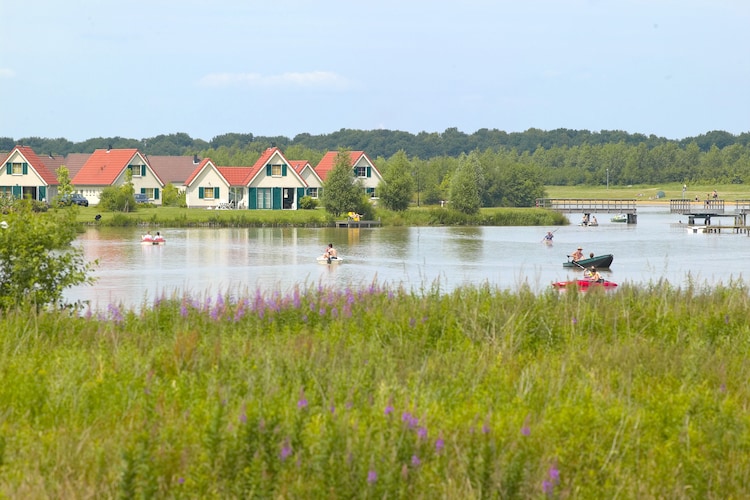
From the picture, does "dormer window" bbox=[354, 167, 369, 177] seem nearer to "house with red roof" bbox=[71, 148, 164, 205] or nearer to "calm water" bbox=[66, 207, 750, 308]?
"calm water" bbox=[66, 207, 750, 308]

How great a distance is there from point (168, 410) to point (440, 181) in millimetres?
123545

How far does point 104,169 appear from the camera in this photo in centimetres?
9600

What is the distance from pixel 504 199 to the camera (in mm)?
115750

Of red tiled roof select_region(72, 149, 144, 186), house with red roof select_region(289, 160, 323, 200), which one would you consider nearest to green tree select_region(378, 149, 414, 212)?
house with red roof select_region(289, 160, 323, 200)

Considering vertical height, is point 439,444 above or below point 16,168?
below

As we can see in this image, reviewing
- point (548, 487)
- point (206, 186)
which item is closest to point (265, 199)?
point (206, 186)

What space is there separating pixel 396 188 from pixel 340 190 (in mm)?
8367

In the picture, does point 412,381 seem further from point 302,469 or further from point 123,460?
point 123,460

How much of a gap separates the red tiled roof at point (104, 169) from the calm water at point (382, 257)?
82.9 ft

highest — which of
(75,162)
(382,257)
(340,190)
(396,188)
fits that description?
(75,162)

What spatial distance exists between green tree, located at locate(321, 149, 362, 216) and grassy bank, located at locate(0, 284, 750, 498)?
66057mm

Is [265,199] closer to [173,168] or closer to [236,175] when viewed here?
[236,175]

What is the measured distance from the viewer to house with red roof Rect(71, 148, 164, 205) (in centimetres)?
9450

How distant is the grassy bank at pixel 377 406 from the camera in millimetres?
7176
